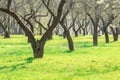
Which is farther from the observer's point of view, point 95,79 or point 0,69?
point 0,69

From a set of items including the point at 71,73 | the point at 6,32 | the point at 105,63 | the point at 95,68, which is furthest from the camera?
the point at 6,32

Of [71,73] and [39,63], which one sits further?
[39,63]

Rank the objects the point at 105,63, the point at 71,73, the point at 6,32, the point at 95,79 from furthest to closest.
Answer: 1. the point at 6,32
2. the point at 105,63
3. the point at 71,73
4. the point at 95,79

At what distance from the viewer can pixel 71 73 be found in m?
18.6

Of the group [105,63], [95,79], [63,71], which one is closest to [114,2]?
[105,63]

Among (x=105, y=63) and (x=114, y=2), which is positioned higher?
(x=114, y=2)

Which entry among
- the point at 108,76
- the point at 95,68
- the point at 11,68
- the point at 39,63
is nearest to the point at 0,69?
the point at 11,68

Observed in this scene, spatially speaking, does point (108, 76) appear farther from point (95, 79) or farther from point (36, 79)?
point (36, 79)

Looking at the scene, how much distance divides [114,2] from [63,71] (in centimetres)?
3276

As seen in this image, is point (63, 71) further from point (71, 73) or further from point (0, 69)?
point (0, 69)

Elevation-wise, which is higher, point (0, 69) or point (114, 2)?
point (114, 2)

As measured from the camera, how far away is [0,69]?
20.6 meters

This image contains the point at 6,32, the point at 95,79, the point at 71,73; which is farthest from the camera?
the point at 6,32

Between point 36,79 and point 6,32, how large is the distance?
2336 inches
